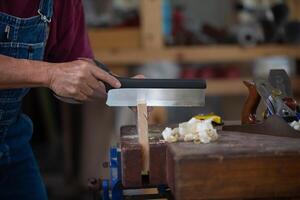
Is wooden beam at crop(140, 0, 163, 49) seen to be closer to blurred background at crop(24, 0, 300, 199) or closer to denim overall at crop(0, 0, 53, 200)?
blurred background at crop(24, 0, 300, 199)

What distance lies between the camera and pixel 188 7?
12.4 ft

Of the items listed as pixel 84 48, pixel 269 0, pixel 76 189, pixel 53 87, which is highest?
pixel 269 0

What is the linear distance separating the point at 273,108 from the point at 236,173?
31 cm

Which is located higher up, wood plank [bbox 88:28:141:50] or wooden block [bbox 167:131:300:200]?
wood plank [bbox 88:28:141:50]

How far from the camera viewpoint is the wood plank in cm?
293

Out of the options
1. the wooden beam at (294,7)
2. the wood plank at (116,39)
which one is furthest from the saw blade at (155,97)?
the wooden beam at (294,7)

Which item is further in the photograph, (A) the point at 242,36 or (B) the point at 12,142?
(A) the point at 242,36

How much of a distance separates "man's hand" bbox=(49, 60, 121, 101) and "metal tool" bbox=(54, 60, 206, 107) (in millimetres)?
24

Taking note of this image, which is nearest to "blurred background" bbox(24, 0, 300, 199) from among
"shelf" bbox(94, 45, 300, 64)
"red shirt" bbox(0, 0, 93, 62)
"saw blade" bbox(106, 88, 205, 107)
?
"shelf" bbox(94, 45, 300, 64)

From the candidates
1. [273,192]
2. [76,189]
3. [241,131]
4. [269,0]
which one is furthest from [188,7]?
[273,192]

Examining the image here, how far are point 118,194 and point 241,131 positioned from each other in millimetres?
308

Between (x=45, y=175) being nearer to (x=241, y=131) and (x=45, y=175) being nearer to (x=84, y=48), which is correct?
(x=84, y=48)

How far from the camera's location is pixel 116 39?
2932mm

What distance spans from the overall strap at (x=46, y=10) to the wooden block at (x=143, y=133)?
0.44 metres
